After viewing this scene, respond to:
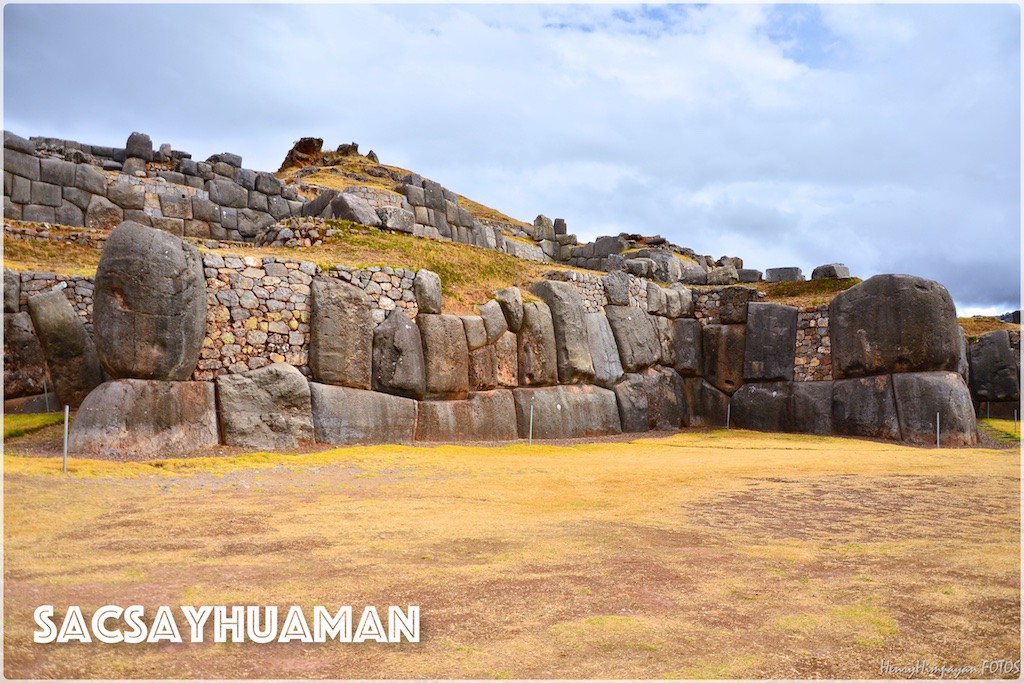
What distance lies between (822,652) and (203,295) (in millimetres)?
14591

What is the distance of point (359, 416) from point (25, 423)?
667cm

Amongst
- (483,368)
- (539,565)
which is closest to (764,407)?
(483,368)

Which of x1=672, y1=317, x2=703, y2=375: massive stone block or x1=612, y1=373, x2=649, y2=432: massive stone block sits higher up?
x1=672, y1=317, x2=703, y2=375: massive stone block

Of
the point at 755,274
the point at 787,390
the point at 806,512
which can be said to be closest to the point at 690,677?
the point at 806,512

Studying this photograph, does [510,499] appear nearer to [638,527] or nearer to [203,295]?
[638,527]

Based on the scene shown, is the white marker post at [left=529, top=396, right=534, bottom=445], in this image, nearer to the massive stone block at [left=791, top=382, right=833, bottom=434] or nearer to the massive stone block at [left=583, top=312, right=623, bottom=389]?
the massive stone block at [left=583, top=312, right=623, bottom=389]

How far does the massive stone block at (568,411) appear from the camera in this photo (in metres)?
21.4

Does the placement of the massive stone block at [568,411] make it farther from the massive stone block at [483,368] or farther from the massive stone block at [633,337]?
the massive stone block at [633,337]

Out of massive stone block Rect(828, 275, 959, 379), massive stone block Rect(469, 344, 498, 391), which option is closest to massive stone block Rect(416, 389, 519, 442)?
massive stone block Rect(469, 344, 498, 391)

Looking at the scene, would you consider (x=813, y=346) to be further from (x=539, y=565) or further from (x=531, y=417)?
(x=539, y=565)

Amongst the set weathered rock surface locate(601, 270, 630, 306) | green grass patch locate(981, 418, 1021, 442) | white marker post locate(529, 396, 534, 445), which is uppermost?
weathered rock surface locate(601, 270, 630, 306)

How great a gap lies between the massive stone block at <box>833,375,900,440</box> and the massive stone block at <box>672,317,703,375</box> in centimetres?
503

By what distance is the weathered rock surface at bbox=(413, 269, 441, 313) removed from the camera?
64.6 feet

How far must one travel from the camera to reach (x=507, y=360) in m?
21.5
